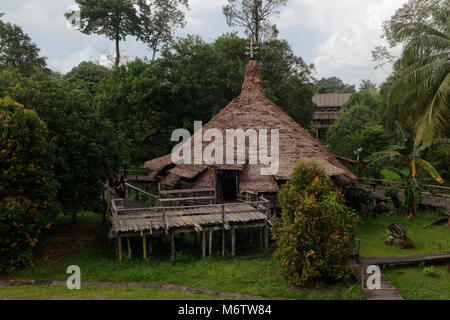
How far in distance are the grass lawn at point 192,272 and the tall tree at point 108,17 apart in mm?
27218

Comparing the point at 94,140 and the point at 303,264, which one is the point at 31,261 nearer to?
the point at 94,140

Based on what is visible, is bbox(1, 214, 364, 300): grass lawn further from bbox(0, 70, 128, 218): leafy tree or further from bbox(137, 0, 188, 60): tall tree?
bbox(137, 0, 188, 60): tall tree

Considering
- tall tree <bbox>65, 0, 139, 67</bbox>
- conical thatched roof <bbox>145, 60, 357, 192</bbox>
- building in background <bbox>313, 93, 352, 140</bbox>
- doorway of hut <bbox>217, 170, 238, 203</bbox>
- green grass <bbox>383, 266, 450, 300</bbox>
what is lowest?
green grass <bbox>383, 266, 450, 300</bbox>

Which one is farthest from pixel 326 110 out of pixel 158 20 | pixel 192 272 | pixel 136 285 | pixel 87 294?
pixel 87 294

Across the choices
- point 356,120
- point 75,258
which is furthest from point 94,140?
point 356,120

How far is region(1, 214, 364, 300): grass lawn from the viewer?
37.4 feet

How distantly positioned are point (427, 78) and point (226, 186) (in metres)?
12.0

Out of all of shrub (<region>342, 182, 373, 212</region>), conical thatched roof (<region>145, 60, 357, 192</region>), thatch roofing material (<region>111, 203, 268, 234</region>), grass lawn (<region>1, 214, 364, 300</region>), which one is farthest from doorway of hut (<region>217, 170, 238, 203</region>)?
shrub (<region>342, 182, 373, 212</region>)

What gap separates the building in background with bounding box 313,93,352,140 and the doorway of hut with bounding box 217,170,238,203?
37.5 meters

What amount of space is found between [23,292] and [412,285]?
1199 centimetres

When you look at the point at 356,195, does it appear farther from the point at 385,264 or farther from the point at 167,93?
the point at 167,93

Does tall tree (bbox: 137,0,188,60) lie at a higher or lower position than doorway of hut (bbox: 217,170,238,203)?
higher
